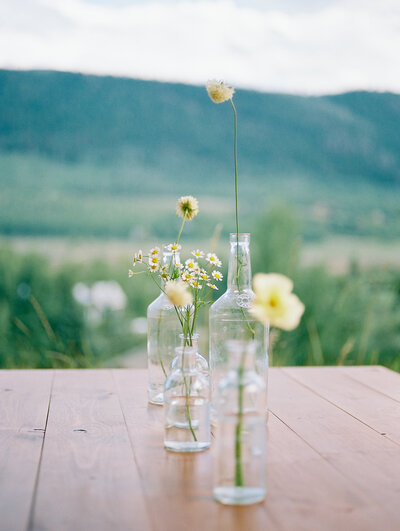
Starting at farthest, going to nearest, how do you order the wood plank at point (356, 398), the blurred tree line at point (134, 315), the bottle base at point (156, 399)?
the blurred tree line at point (134, 315), the bottle base at point (156, 399), the wood plank at point (356, 398)

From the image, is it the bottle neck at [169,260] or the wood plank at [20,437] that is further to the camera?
the bottle neck at [169,260]

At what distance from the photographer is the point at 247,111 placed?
10.3 feet

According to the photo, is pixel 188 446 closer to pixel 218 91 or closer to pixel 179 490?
pixel 179 490

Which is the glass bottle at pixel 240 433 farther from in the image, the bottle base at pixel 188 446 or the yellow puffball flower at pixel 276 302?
the bottle base at pixel 188 446

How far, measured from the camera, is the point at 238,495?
880 mm

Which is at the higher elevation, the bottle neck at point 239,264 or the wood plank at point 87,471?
the bottle neck at point 239,264

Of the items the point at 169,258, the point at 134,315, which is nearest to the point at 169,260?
the point at 169,258

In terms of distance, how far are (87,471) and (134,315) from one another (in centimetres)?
191

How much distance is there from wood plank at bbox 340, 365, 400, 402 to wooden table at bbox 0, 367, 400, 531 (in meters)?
0.01

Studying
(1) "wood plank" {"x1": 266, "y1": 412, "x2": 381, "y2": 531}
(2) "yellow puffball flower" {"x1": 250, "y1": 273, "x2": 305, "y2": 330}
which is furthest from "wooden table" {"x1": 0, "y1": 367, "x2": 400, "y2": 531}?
(2) "yellow puffball flower" {"x1": 250, "y1": 273, "x2": 305, "y2": 330}

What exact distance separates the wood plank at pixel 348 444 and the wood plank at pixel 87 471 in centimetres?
31

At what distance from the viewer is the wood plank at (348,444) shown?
93cm

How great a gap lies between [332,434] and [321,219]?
208 centimetres

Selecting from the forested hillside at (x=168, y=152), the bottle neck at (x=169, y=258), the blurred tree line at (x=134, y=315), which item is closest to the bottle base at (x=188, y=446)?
the bottle neck at (x=169, y=258)
